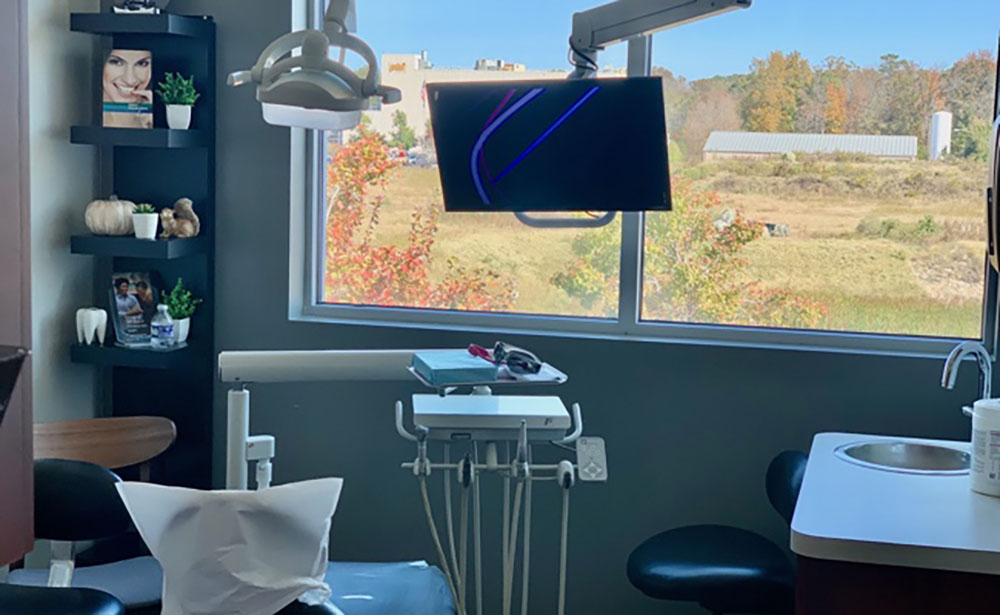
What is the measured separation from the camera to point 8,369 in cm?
167

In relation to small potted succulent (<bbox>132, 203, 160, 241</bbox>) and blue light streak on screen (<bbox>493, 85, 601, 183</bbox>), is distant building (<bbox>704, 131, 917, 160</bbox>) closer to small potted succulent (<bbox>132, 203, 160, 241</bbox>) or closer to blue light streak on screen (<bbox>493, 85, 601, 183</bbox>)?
blue light streak on screen (<bbox>493, 85, 601, 183</bbox>)

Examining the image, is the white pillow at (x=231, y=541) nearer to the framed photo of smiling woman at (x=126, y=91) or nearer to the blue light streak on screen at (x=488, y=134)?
the blue light streak on screen at (x=488, y=134)

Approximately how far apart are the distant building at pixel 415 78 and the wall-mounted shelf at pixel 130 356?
93 cm

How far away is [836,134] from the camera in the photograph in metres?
3.22

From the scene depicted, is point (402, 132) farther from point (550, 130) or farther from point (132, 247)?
point (550, 130)

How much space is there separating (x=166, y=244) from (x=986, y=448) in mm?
2303

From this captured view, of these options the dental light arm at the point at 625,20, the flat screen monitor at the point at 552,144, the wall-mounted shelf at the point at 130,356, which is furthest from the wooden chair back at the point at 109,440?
the dental light arm at the point at 625,20

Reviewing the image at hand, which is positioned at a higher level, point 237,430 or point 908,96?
point 908,96

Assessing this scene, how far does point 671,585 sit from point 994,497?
2.56 feet

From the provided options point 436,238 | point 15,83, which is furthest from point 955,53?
point 15,83

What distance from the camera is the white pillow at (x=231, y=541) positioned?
1.98 metres

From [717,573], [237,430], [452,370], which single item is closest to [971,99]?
[717,573]

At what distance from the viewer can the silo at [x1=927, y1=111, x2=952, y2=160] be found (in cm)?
312

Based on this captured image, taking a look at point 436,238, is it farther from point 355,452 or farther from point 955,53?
point 955,53
